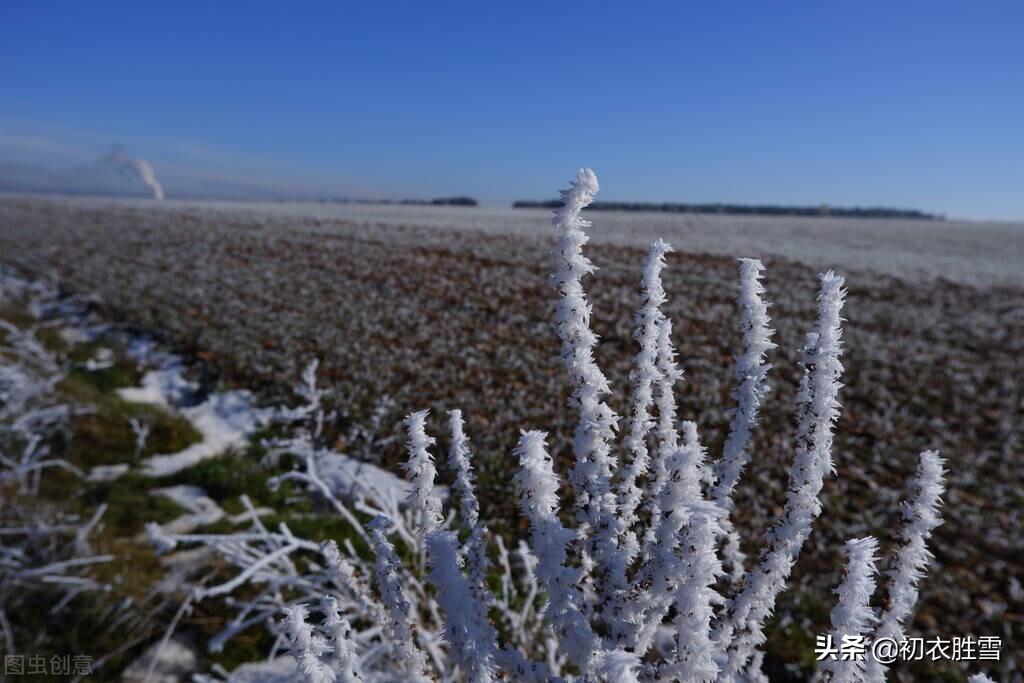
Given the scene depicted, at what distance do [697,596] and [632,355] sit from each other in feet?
33.5

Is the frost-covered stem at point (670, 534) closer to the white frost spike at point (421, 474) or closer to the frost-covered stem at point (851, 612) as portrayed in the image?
the frost-covered stem at point (851, 612)

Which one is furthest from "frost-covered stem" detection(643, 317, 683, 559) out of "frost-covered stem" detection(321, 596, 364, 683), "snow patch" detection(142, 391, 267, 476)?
"snow patch" detection(142, 391, 267, 476)

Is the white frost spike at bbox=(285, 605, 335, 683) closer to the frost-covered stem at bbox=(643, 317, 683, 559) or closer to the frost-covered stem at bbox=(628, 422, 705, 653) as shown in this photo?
the frost-covered stem at bbox=(628, 422, 705, 653)

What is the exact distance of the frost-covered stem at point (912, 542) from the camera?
133 centimetres

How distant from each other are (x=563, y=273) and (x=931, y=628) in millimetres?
5883

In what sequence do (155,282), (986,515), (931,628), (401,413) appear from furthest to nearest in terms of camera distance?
(155,282), (401,413), (986,515), (931,628)

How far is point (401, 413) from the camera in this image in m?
8.47

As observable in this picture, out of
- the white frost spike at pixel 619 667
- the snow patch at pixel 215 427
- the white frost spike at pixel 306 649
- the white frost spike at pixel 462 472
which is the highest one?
the white frost spike at pixel 462 472

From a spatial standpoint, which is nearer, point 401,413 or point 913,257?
point 401,413

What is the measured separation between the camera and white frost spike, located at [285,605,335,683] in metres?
1.12

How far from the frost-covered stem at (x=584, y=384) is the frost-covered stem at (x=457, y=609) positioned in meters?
0.38

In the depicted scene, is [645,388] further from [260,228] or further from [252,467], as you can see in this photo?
[260,228]

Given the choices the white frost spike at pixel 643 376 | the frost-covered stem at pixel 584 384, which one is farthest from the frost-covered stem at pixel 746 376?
the frost-covered stem at pixel 584 384

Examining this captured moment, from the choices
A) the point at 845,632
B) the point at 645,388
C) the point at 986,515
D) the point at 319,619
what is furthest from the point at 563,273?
the point at 986,515
